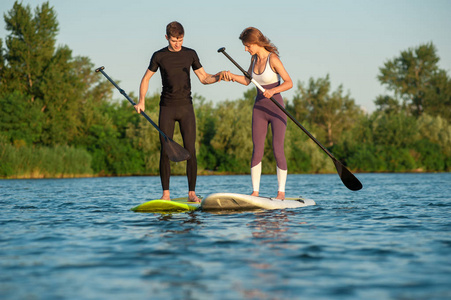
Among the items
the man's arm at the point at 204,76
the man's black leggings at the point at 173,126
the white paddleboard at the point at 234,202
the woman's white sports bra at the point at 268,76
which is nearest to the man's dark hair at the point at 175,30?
the man's arm at the point at 204,76

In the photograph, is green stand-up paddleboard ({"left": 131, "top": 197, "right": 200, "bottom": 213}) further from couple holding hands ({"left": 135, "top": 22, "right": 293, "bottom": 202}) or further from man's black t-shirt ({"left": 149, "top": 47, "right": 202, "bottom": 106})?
man's black t-shirt ({"left": 149, "top": 47, "right": 202, "bottom": 106})

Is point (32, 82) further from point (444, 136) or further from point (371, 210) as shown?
point (371, 210)

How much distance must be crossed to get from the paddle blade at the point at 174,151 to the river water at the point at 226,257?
85 centimetres

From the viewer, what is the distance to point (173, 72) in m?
7.76

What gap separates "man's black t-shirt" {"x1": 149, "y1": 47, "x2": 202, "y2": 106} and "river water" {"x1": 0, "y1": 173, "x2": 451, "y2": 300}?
171 centimetres

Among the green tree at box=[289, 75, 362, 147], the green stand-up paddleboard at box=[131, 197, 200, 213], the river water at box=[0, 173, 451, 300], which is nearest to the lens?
the river water at box=[0, 173, 451, 300]

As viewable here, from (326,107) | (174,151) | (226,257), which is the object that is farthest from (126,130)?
(226,257)

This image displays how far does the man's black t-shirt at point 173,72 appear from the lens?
7777 millimetres

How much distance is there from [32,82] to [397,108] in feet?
138

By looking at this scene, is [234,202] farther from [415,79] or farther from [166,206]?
[415,79]

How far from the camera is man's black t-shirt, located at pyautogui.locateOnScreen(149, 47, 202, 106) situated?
7.78 meters

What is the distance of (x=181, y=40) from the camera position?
7754 mm

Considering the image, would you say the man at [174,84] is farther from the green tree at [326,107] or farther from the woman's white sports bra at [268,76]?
the green tree at [326,107]

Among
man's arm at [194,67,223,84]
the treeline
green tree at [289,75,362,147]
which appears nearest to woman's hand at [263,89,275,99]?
man's arm at [194,67,223,84]
